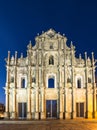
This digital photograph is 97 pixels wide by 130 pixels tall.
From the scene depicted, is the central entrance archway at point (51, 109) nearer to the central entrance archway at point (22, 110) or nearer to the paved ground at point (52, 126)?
the central entrance archway at point (22, 110)

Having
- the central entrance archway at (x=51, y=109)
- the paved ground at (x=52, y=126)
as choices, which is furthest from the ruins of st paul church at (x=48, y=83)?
the paved ground at (x=52, y=126)

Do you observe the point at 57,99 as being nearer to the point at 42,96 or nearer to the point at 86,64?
the point at 42,96

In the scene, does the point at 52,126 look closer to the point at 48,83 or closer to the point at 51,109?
the point at 51,109

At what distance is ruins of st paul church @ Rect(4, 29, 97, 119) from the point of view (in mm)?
43500

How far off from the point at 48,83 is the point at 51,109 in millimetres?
4043

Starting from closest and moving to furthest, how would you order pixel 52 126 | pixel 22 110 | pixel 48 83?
pixel 52 126
pixel 22 110
pixel 48 83

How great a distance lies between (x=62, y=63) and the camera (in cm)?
4466

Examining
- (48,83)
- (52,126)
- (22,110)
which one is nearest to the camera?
(52,126)

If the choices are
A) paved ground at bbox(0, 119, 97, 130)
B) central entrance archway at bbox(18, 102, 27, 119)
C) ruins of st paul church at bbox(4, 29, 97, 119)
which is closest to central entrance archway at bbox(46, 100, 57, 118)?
ruins of st paul church at bbox(4, 29, 97, 119)

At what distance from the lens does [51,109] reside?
44000 mm

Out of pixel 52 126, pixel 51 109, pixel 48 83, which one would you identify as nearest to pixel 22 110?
pixel 51 109

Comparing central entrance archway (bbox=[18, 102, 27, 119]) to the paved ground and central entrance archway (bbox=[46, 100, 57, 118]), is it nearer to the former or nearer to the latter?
central entrance archway (bbox=[46, 100, 57, 118])

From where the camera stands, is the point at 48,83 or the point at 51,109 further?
the point at 48,83

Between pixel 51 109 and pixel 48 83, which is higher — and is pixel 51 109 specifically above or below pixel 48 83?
below
